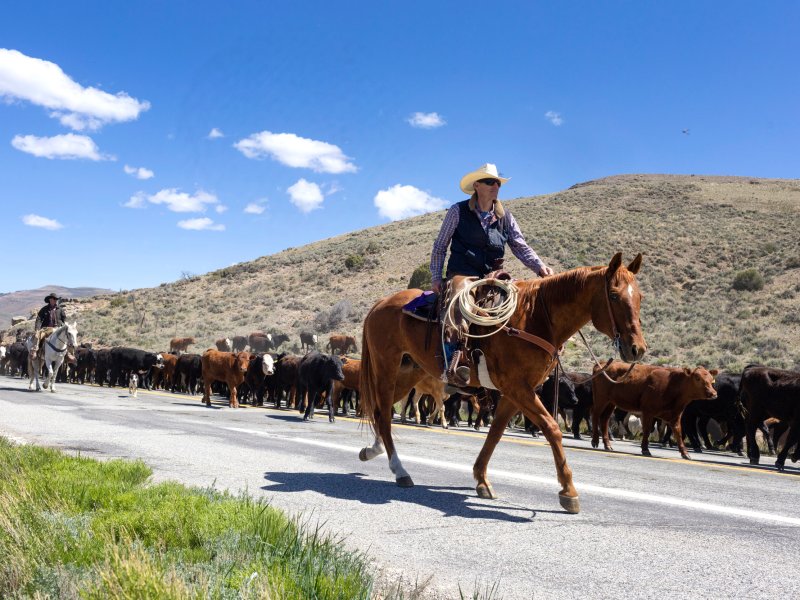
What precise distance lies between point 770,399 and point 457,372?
32.6ft

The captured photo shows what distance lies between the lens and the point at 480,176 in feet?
22.7

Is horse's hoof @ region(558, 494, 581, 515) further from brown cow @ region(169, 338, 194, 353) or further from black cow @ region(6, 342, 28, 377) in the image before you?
brown cow @ region(169, 338, 194, 353)

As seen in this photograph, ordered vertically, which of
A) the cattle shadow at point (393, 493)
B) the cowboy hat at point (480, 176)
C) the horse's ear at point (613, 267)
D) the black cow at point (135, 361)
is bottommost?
the cattle shadow at point (393, 493)

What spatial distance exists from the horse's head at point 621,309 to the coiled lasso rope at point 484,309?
0.73 m

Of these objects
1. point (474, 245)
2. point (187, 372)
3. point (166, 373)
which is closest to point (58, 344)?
point (187, 372)

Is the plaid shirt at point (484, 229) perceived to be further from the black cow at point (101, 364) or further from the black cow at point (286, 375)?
the black cow at point (101, 364)

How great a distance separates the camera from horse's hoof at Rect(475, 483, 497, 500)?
20.8 ft

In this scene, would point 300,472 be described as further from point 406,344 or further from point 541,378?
point 541,378

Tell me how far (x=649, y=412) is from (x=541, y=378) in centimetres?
945

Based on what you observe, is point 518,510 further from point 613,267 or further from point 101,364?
point 101,364

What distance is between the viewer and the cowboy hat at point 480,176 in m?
6.90

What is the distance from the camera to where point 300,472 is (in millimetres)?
7508

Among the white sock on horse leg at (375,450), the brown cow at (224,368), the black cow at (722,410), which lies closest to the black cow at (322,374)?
the brown cow at (224,368)

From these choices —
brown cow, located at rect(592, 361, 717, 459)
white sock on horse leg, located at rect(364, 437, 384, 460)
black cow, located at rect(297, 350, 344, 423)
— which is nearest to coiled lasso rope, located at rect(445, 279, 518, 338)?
white sock on horse leg, located at rect(364, 437, 384, 460)
